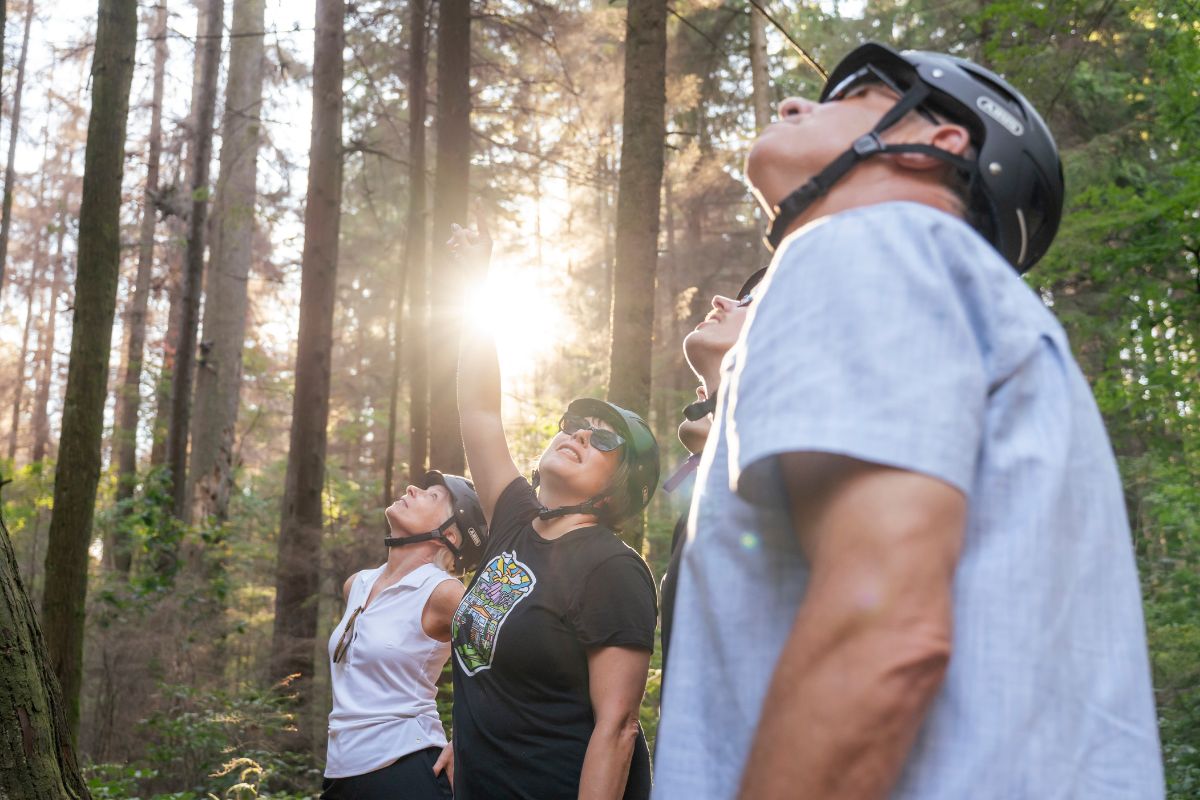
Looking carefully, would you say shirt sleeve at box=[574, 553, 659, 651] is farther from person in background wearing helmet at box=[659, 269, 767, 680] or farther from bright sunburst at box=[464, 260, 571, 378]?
bright sunburst at box=[464, 260, 571, 378]

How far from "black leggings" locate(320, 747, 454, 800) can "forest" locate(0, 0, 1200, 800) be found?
43.1 inches

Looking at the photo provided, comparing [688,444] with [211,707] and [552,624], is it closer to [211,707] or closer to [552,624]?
[552,624]

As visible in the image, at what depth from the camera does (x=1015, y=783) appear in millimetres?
1063

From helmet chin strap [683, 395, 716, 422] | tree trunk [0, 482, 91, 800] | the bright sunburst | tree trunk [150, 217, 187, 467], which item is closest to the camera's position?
tree trunk [0, 482, 91, 800]

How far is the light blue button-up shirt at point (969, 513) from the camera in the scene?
1065mm

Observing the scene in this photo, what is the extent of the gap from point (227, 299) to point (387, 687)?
15024 millimetres

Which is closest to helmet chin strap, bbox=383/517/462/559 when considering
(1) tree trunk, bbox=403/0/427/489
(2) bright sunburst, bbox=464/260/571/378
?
(1) tree trunk, bbox=403/0/427/489

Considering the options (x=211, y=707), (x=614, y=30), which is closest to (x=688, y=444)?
(x=211, y=707)

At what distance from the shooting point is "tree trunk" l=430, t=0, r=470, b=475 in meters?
9.62

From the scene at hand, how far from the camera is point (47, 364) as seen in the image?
3856cm

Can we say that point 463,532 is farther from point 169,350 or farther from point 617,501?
point 169,350

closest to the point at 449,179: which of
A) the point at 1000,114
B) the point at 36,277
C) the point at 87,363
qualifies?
the point at 87,363

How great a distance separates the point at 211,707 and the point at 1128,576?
10323 mm

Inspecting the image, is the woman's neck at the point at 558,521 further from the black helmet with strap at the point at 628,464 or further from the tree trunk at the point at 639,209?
the tree trunk at the point at 639,209
